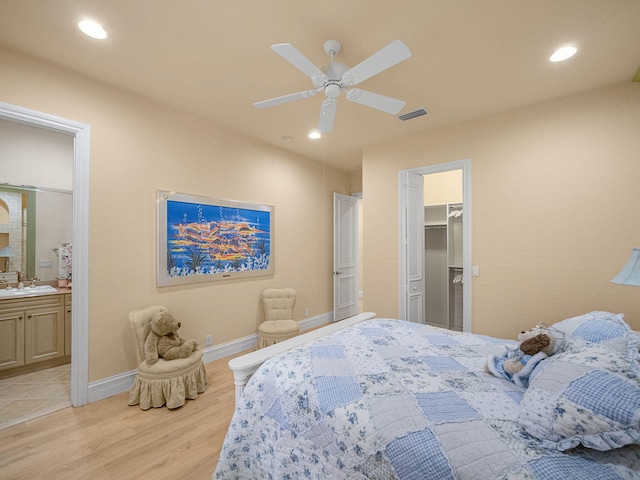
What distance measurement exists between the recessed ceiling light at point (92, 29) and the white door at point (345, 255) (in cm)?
358

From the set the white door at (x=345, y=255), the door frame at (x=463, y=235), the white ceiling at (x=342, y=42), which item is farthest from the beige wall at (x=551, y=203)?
the white door at (x=345, y=255)

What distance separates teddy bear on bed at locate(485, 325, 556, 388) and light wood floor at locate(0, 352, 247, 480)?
5.92 feet

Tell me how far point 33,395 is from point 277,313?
242 centimetres

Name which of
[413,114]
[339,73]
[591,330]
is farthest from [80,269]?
[591,330]

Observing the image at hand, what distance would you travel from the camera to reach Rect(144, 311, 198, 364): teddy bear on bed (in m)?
2.45

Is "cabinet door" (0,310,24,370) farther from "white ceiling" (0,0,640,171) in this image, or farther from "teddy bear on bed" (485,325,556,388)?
"teddy bear on bed" (485,325,556,388)

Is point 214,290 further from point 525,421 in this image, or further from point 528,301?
point 528,301

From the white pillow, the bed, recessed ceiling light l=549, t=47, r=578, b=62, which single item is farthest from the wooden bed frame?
recessed ceiling light l=549, t=47, r=578, b=62

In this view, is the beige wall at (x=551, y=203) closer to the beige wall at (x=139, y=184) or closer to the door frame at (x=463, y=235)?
the door frame at (x=463, y=235)

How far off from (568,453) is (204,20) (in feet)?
9.21

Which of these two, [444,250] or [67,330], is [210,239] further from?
[444,250]

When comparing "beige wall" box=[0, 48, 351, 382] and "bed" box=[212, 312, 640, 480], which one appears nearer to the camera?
"bed" box=[212, 312, 640, 480]

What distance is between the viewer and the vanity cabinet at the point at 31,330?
2854mm

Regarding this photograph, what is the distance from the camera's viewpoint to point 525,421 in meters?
1.08
